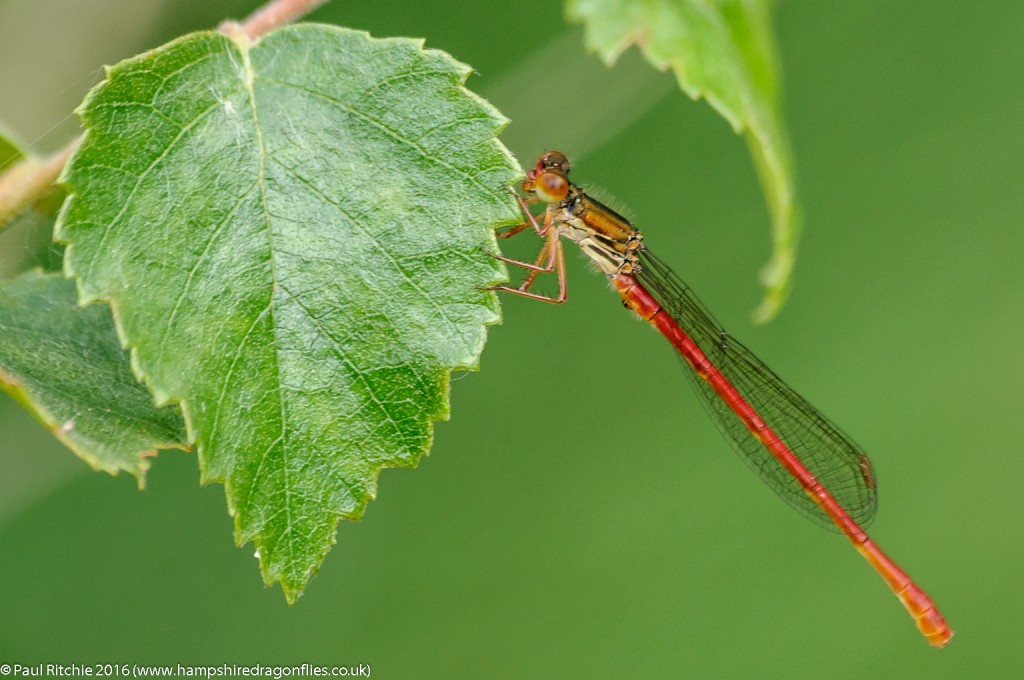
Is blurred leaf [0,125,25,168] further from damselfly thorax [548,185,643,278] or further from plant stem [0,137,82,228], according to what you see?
damselfly thorax [548,185,643,278]

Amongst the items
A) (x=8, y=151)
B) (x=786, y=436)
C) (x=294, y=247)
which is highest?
(x=8, y=151)

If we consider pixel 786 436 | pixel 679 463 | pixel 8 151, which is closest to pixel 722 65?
pixel 8 151

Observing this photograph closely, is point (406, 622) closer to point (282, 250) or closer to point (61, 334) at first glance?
point (61, 334)

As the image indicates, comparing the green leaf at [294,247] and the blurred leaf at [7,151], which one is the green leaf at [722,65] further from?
the blurred leaf at [7,151]

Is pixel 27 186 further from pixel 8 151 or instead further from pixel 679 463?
pixel 679 463

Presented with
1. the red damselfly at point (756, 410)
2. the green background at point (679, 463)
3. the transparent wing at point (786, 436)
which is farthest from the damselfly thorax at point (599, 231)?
the green background at point (679, 463)

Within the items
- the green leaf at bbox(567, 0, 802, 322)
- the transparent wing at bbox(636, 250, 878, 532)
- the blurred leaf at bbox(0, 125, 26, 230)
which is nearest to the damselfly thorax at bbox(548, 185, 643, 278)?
the transparent wing at bbox(636, 250, 878, 532)
